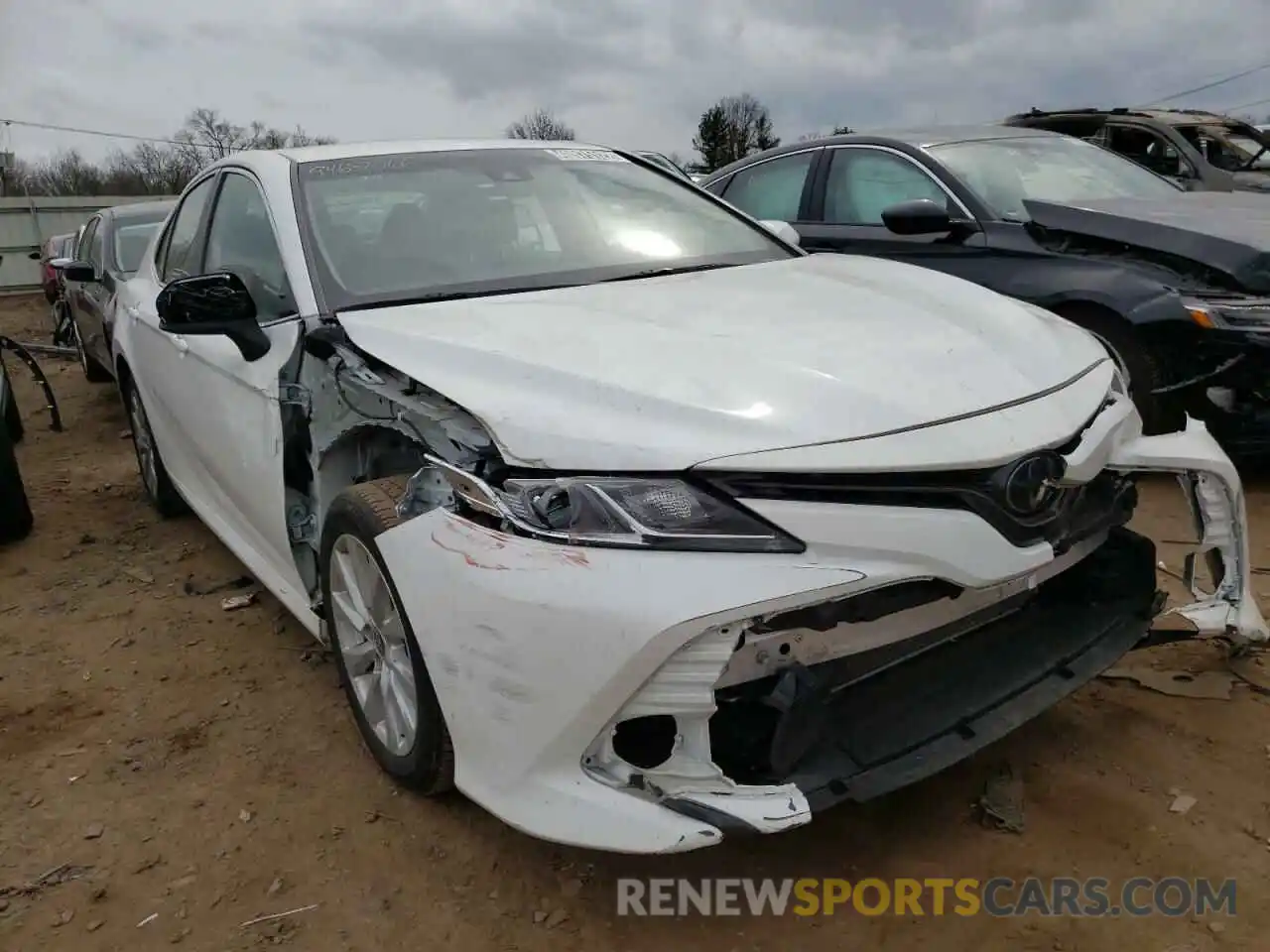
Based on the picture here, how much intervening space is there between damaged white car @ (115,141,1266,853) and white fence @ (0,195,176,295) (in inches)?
792

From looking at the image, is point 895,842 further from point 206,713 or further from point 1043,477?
point 206,713

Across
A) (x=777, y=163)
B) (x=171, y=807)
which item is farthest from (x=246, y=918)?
(x=777, y=163)

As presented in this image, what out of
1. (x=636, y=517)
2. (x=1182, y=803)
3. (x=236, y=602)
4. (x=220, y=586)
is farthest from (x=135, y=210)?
(x=1182, y=803)

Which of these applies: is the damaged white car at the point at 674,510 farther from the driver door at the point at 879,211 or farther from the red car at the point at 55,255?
the red car at the point at 55,255

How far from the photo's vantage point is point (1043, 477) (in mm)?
1936

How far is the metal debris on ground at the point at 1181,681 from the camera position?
2.74m

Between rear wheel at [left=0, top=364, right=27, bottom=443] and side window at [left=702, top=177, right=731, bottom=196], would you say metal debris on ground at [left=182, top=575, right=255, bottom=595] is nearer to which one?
rear wheel at [left=0, top=364, right=27, bottom=443]

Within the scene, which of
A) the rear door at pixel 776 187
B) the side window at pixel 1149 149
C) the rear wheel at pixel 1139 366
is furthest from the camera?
the side window at pixel 1149 149

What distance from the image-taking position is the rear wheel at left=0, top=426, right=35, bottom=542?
15.0 ft

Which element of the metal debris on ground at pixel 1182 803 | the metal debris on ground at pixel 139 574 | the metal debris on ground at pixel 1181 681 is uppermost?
the metal debris on ground at pixel 1181 681

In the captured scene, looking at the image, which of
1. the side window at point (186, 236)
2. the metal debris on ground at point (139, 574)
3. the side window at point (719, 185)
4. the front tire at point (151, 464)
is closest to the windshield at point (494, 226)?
the side window at point (186, 236)

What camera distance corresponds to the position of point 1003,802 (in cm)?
231

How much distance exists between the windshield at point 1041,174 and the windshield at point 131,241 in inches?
223

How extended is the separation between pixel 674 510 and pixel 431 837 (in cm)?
109
